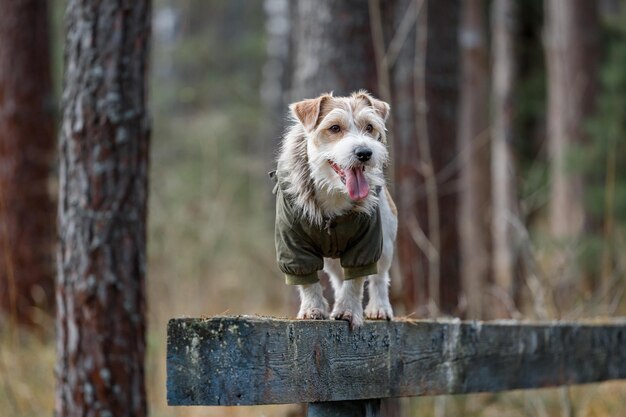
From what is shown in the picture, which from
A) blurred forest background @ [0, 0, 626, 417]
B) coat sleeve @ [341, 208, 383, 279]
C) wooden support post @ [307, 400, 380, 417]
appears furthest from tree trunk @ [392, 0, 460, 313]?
coat sleeve @ [341, 208, 383, 279]

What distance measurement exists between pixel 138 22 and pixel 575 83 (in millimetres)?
9243

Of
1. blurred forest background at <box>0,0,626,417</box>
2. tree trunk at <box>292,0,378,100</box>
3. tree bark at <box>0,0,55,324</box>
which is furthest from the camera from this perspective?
tree bark at <box>0,0,55,324</box>

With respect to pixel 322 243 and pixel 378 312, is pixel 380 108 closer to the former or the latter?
pixel 322 243

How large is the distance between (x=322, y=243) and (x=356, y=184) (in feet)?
1.04

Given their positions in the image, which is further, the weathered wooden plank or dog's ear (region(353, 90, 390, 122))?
dog's ear (region(353, 90, 390, 122))

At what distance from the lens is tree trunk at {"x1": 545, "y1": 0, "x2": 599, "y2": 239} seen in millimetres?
13086

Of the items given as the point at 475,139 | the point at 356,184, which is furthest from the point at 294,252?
the point at 475,139

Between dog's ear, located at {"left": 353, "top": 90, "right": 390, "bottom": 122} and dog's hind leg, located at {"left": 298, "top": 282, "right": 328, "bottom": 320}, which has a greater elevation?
dog's ear, located at {"left": 353, "top": 90, "right": 390, "bottom": 122}

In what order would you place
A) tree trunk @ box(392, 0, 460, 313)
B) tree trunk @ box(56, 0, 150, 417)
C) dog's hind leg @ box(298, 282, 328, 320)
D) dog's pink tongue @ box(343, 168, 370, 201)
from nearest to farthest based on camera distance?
dog's pink tongue @ box(343, 168, 370, 201)
dog's hind leg @ box(298, 282, 328, 320)
tree trunk @ box(56, 0, 150, 417)
tree trunk @ box(392, 0, 460, 313)

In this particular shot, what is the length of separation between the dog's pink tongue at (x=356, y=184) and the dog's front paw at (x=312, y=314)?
1.69ft

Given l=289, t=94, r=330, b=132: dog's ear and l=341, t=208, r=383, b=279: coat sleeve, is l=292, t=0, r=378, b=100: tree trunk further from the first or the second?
l=341, t=208, r=383, b=279: coat sleeve

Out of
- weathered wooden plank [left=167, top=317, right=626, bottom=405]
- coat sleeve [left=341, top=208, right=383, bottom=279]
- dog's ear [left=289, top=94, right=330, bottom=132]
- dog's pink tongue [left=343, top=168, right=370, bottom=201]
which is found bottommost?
weathered wooden plank [left=167, top=317, right=626, bottom=405]

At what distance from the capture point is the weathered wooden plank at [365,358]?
9.64ft

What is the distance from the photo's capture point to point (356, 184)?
3291mm
